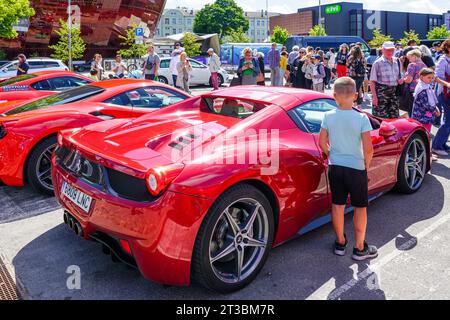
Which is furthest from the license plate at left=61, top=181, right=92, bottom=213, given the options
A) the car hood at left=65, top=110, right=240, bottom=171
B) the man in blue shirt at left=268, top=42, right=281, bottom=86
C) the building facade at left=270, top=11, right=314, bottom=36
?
the building facade at left=270, top=11, right=314, bottom=36

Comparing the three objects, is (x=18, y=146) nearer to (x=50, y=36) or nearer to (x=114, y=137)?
(x=114, y=137)

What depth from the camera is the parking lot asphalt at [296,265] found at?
2906 mm

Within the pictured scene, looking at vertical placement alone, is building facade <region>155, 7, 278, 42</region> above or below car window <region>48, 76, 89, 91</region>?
above

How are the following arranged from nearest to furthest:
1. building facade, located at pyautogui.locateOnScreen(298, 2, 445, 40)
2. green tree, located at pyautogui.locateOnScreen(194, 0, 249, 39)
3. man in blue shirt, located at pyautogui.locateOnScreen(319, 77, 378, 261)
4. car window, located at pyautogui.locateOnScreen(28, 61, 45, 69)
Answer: man in blue shirt, located at pyautogui.locateOnScreen(319, 77, 378, 261), car window, located at pyautogui.locateOnScreen(28, 61, 45, 69), building facade, located at pyautogui.locateOnScreen(298, 2, 445, 40), green tree, located at pyautogui.locateOnScreen(194, 0, 249, 39)

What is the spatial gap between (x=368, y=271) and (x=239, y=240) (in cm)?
Answer: 105

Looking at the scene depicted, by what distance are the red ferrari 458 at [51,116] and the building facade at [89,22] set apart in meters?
Answer: 36.0

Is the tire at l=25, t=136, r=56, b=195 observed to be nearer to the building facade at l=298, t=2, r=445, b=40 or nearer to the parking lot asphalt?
the parking lot asphalt

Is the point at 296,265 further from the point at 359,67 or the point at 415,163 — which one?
the point at 359,67

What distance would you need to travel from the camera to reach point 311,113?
3.77 metres

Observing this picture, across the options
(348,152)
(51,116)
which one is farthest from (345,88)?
(51,116)

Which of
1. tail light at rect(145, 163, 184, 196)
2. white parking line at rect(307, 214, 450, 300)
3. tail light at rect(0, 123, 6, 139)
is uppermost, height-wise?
tail light at rect(0, 123, 6, 139)

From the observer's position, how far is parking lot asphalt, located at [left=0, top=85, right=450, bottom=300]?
2906 millimetres

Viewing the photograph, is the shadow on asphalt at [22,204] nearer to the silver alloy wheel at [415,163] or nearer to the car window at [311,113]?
the car window at [311,113]

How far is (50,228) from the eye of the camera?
4059 millimetres
